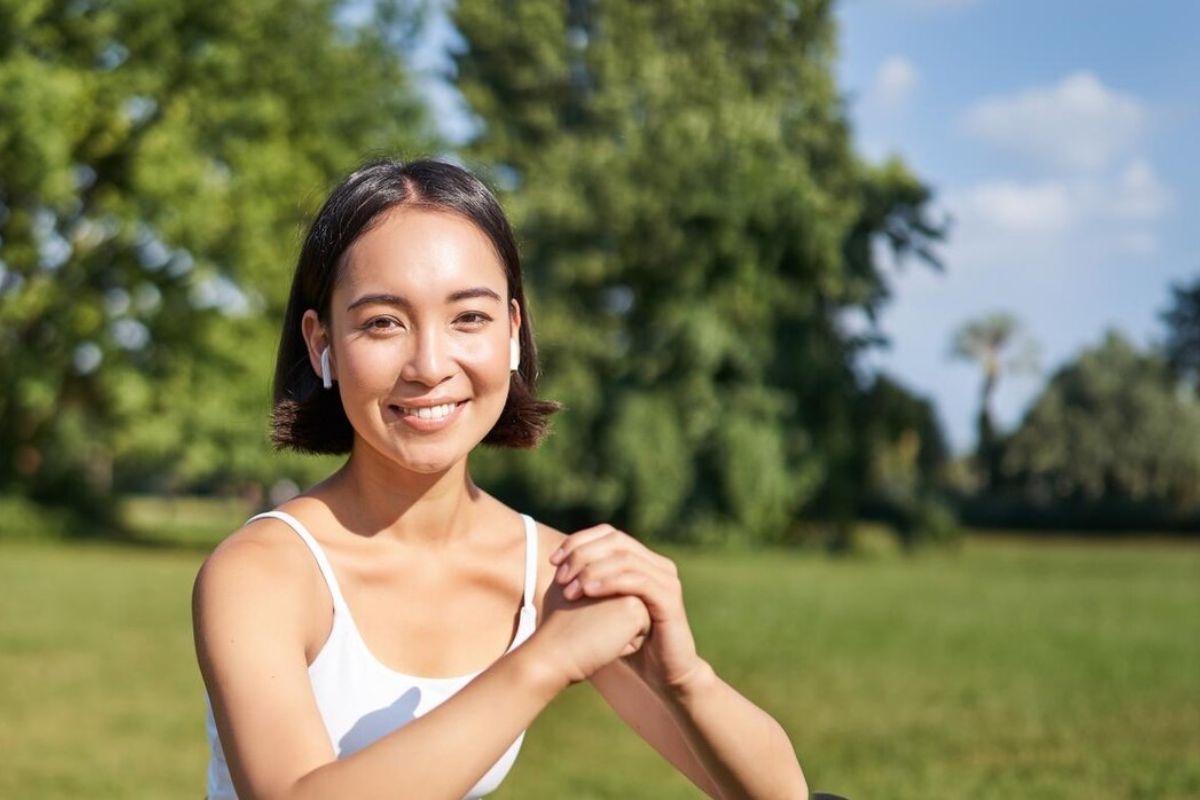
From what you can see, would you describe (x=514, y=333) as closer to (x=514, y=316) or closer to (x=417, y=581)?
(x=514, y=316)

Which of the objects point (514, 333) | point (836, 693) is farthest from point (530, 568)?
point (836, 693)

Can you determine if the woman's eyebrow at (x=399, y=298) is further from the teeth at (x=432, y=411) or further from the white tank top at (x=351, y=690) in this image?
the white tank top at (x=351, y=690)

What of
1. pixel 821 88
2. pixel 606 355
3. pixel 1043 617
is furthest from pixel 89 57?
pixel 1043 617

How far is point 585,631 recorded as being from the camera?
7.74 ft

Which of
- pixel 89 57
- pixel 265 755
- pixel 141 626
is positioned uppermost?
pixel 89 57

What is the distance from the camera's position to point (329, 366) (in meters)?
2.73

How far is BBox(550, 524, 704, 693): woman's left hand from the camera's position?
2385 mm

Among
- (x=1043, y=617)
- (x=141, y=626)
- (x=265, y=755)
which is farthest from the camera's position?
(x=1043, y=617)

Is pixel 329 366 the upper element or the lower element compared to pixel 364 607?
upper

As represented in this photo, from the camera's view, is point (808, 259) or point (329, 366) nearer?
point (329, 366)

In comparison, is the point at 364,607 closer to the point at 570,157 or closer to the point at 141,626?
the point at 141,626

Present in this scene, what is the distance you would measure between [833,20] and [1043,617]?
22385mm

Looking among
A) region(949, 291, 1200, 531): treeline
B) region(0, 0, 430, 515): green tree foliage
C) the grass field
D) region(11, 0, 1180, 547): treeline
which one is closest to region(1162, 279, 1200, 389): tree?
region(949, 291, 1200, 531): treeline

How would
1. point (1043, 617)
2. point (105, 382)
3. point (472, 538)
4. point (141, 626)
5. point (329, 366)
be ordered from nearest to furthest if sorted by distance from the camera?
1. point (329, 366)
2. point (472, 538)
3. point (141, 626)
4. point (1043, 617)
5. point (105, 382)
